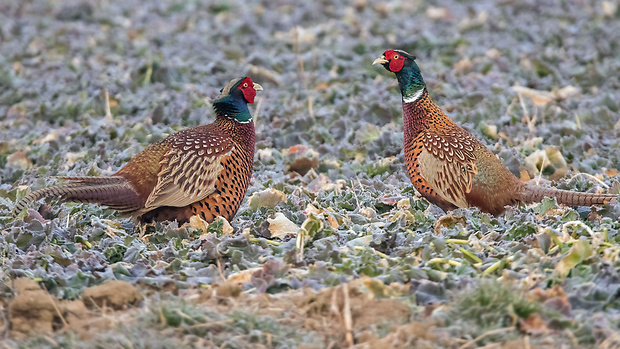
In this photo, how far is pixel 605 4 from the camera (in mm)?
11914

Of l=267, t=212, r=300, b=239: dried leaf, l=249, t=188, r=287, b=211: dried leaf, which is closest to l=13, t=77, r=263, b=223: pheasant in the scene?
l=249, t=188, r=287, b=211: dried leaf

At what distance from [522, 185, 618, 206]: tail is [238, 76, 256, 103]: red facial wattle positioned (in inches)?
71.0

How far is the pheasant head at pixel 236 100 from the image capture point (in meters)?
5.74

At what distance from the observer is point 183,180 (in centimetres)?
538

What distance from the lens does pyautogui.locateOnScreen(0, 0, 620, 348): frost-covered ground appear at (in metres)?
3.80

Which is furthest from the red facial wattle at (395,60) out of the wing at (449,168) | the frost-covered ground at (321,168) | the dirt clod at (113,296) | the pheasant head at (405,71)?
the dirt clod at (113,296)

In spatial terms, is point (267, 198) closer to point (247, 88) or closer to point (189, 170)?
point (189, 170)

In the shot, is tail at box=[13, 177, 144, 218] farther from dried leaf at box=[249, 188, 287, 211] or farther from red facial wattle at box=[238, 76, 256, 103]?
red facial wattle at box=[238, 76, 256, 103]

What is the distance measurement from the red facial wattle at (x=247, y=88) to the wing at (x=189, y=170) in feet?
1.17

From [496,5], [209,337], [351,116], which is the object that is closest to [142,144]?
[351,116]

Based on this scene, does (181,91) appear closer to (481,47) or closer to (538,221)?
(481,47)

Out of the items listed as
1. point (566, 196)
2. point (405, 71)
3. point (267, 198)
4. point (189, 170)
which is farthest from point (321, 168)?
point (566, 196)

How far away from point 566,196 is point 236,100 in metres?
2.08

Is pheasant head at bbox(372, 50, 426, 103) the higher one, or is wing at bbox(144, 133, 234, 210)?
pheasant head at bbox(372, 50, 426, 103)
